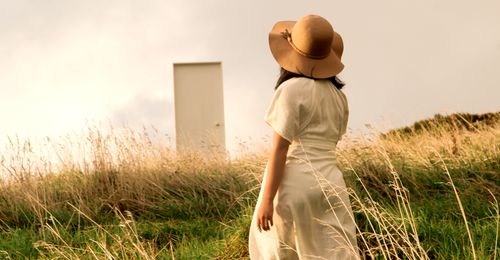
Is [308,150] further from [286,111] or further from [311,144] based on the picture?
[286,111]

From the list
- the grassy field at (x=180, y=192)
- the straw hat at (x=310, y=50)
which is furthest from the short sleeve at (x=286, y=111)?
the grassy field at (x=180, y=192)

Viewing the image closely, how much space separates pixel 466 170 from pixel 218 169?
108 inches

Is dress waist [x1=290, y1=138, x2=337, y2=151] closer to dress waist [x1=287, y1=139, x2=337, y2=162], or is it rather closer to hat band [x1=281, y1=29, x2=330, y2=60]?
dress waist [x1=287, y1=139, x2=337, y2=162]

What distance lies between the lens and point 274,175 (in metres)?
2.53

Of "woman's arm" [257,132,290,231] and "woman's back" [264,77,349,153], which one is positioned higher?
"woman's back" [264,77,349,153]

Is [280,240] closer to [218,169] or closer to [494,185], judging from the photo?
[494,185]

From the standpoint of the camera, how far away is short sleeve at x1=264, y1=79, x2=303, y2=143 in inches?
100

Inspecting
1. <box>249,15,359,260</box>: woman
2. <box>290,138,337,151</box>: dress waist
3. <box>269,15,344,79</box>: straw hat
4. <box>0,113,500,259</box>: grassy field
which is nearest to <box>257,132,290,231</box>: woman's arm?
<box>249,15,359,260</box>: woman

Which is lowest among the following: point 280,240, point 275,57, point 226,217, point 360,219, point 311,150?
point 226,217

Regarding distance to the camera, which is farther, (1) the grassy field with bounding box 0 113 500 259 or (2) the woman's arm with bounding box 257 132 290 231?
(1) the grassy field with bounding box 0 113 500 259

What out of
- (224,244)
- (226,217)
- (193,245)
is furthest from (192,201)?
(224,244)

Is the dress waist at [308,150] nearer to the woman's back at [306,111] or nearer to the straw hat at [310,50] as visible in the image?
the woman's back at [306,111]

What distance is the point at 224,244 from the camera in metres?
4.45

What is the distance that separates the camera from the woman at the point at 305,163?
101 inches
